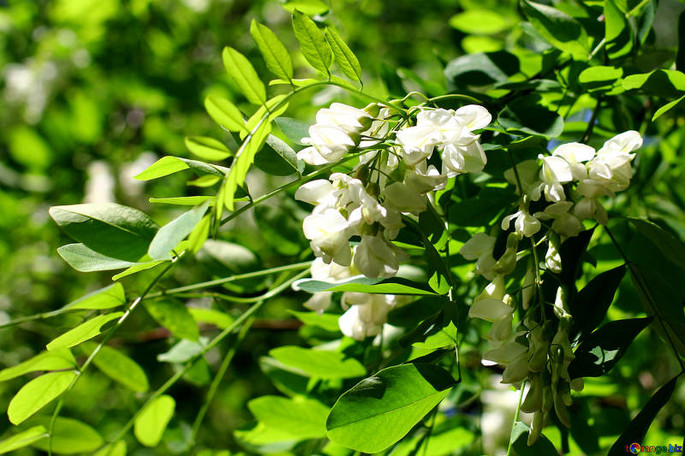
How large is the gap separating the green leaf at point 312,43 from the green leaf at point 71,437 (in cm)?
51

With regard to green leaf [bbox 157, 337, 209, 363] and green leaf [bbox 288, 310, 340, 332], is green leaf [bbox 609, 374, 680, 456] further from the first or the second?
green leaf [bbox 157, 337, 209, 363]

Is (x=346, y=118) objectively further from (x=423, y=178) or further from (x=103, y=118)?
(x=103, y=118)

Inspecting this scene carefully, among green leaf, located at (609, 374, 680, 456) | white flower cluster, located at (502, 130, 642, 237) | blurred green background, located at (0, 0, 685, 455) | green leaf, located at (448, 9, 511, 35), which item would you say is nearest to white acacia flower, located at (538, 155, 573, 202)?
white flower cluster, located at (502, 130, 642, 237)

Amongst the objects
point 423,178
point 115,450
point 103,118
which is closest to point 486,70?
point 423,178

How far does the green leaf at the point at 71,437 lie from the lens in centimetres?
68

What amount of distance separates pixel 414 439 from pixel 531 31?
508 mm

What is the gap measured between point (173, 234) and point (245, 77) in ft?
0.44

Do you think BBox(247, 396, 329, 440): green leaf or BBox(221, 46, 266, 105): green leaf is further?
BBox(247, 396, 329, 440): green leaf

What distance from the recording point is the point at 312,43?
0.49 m

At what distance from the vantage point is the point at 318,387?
0.75 metres

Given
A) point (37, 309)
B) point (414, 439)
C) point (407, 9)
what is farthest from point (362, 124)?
point (407, 9)

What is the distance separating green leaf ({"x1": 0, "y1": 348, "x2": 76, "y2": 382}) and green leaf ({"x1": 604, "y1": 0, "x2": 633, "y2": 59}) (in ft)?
2.08

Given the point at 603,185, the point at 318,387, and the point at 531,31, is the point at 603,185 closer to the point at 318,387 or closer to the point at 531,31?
the point at 531,31

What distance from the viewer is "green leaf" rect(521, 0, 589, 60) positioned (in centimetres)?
62
